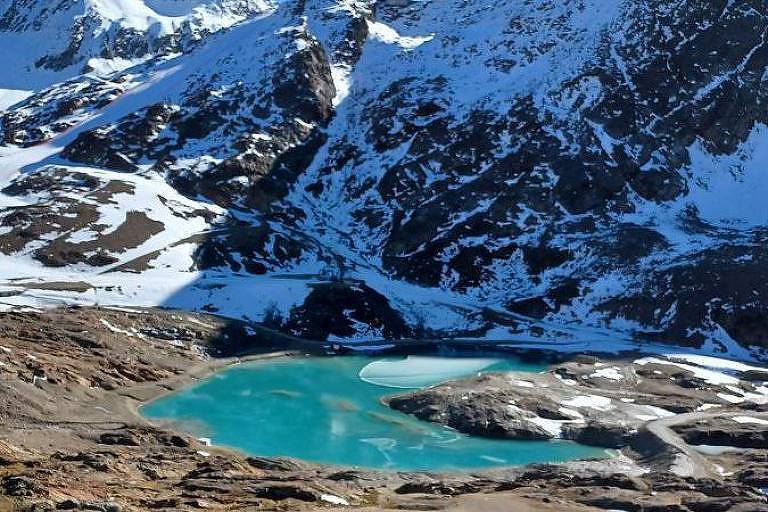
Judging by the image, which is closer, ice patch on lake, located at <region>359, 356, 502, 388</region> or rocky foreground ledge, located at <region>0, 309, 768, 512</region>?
rocky foreground ledge, located at <region>0, 309, 768, 512</region>

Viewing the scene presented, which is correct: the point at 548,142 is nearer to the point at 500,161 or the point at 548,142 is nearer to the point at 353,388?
the point at 500,161

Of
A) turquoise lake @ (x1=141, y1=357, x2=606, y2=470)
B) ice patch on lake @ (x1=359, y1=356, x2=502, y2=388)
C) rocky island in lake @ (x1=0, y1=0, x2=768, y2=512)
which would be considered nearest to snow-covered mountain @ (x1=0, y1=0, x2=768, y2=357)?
rocky island in lake @ (x1=0, y1=0, x2=768, y2=512)

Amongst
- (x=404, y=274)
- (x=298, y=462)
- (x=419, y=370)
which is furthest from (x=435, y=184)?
(x=298, y=462)

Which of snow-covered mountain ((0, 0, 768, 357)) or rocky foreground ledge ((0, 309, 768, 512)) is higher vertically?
snow-covered mountain ((0, 0, 768, 357))

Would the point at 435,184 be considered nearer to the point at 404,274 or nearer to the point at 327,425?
the point at 404,274

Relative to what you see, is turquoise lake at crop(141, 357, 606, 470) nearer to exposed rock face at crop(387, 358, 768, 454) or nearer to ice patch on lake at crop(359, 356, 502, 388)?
ice patch on lake at crop(359, 356, 502, 388)

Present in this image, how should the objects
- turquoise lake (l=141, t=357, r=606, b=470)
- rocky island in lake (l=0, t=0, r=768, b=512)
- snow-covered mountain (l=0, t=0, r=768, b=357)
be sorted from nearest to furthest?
1. rocky island in lake (l=0, t=0, r=768, b=512)
2. turquoise lake (l=141, t=357, r=606, b=470)
3. snow-covered mountain (l=0, t=0, r=768, b=357)

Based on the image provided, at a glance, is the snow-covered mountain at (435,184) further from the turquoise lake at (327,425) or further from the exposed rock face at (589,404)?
the turquoise lake at (327,425)
